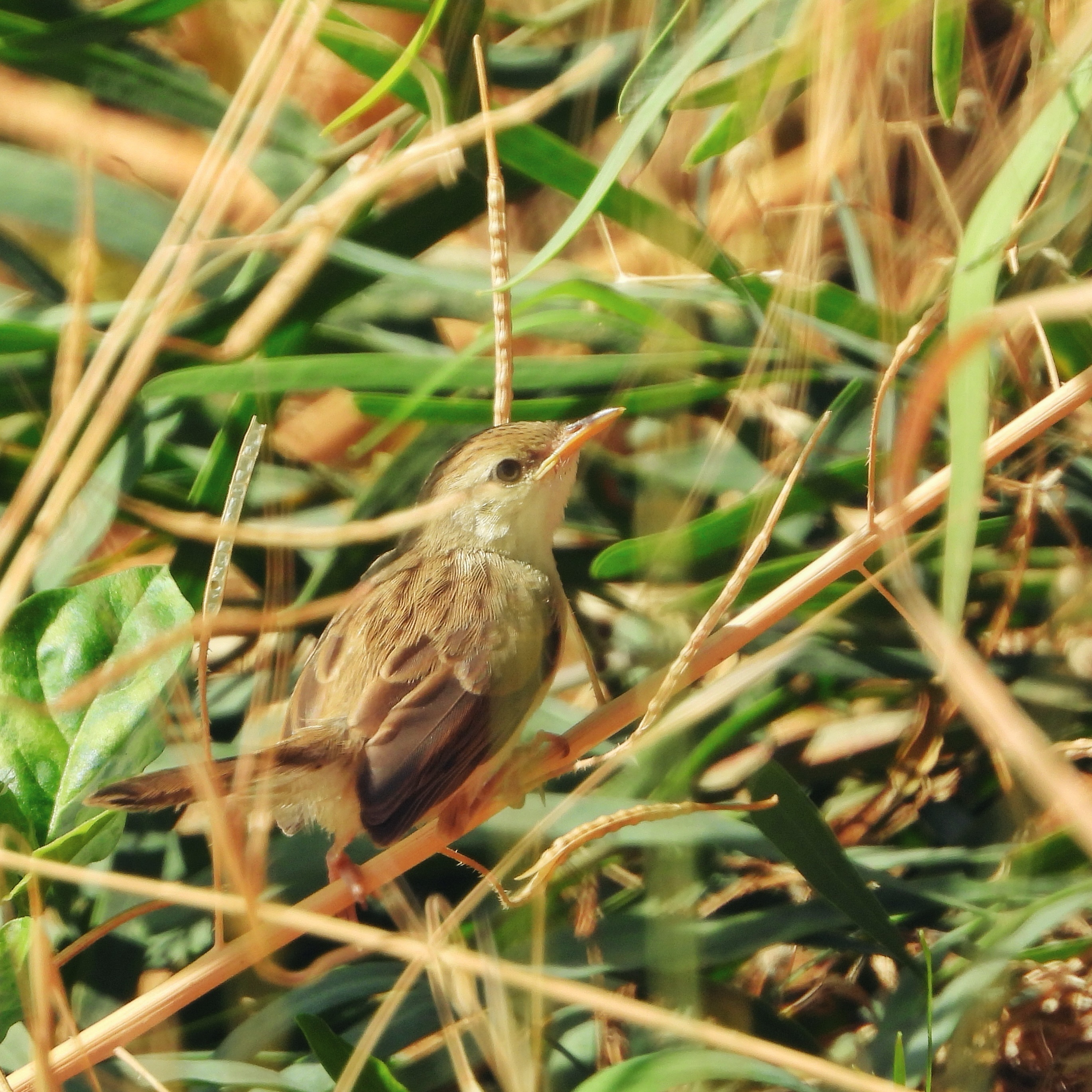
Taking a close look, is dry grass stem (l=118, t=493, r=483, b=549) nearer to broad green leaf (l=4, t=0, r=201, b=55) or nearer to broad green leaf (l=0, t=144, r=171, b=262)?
broad green leaf (l=0, t=144, r=171, b=262)

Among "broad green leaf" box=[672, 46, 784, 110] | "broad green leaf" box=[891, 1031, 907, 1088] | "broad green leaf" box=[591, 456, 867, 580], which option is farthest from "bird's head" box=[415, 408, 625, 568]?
"broad green leaf" box=[891, 1031, 907, 1088]

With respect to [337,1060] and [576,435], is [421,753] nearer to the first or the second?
[337,1060]

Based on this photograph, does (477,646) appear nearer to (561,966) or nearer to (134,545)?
(561,966)

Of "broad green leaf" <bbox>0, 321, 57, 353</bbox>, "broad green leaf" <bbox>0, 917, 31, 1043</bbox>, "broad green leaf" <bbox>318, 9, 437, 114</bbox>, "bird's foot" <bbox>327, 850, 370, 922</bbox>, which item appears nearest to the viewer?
"broad green leaf" <bbox>0, 917, 31, 1043</bbox>

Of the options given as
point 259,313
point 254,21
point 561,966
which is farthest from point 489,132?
point 561,966

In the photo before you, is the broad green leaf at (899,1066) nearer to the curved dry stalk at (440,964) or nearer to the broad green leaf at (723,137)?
the curved dry stalk at (440,964)

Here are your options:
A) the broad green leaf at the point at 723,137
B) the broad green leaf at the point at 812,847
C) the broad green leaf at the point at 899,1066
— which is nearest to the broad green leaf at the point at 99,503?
the broad green leaf at the point at 723,137
